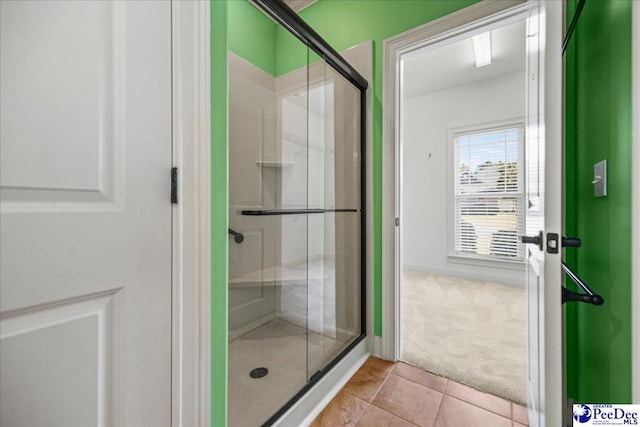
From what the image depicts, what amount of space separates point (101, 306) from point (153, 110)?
0.50 m

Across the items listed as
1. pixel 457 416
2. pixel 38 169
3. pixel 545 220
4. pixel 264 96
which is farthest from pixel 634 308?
pixel 264 96

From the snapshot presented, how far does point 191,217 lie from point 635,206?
1.22 metres

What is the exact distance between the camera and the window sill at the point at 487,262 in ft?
11.2

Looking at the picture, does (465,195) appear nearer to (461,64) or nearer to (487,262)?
(487,262)

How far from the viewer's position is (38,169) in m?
0.55

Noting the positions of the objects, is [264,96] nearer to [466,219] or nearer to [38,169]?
[38,169]

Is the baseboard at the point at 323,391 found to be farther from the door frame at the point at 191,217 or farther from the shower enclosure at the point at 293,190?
the door frame at the point at 191,217

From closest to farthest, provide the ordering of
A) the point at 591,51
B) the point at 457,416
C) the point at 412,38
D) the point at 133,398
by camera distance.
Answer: the point at 133,398, the point at 591,51, the point at 457,416, the point at 412,38

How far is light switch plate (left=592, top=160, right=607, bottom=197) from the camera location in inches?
36.3

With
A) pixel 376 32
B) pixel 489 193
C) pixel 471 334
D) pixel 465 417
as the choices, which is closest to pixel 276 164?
Result: pixel 376 32

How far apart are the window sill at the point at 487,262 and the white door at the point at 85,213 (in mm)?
3965

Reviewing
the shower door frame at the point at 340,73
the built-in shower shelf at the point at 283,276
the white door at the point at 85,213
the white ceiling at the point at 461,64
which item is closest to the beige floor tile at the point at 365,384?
the shower door frame at the point at 340,73

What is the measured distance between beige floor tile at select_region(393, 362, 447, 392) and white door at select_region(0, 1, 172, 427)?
140 centimetres

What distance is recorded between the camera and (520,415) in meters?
1.35
